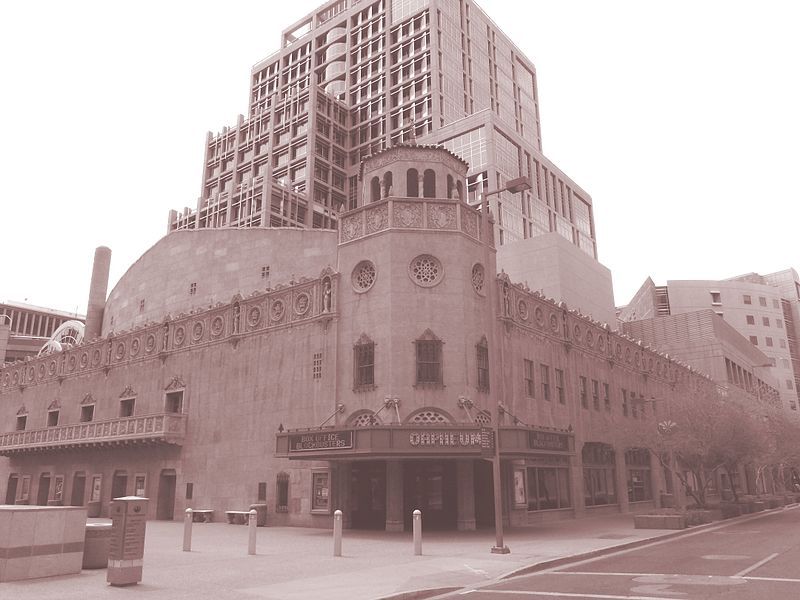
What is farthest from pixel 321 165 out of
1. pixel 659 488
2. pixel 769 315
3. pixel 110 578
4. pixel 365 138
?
pixel 110 578

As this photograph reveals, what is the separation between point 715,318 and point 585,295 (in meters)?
24.8

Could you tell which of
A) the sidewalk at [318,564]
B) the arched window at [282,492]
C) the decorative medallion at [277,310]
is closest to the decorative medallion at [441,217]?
the decorative medallion at [277,310]

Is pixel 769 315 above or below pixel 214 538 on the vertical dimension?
above

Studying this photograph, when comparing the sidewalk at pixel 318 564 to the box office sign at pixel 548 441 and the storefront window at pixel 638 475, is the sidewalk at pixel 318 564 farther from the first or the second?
the storefront window at pixel 638 475

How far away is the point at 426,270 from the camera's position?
30172 mm

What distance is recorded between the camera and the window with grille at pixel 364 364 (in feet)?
95.7

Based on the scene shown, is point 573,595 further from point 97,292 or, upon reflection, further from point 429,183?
point 97,292

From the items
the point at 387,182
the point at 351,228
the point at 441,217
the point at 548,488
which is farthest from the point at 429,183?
the point at 548,488

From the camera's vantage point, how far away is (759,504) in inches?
1652

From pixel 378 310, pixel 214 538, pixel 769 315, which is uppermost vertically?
pixel 769 315

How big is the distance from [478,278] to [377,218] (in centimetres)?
586

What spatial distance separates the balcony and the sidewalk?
1077 cm

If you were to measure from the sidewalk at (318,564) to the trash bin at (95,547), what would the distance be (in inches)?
19.7

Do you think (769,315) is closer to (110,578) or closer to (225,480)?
(225,480)
